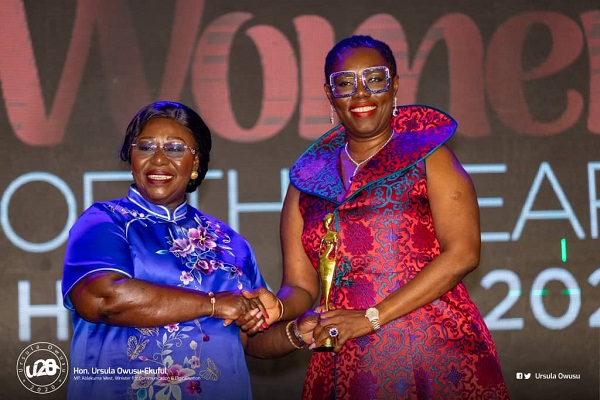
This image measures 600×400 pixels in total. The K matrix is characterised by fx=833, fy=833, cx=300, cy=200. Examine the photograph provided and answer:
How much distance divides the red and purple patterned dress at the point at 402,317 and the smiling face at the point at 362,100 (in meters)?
0.14

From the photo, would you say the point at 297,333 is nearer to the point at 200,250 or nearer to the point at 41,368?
the point at 200,250

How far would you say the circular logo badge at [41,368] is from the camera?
520 cm

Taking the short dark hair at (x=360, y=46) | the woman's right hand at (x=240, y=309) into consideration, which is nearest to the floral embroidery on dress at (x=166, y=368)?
the woman's right hand at (x=240, y=309)

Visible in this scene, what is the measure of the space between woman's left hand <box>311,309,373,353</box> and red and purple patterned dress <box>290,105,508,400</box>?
0.06 metres

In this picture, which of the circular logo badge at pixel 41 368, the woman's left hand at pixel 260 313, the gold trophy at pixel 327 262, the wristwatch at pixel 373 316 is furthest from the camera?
the circular logo badge at pixel 41 368

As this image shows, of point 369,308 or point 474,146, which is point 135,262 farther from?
point 474,146

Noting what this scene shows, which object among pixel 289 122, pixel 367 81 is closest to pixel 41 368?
pixel 289 122

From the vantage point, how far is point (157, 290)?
2795mm

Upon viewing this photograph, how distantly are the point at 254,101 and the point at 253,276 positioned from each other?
2.37 meters

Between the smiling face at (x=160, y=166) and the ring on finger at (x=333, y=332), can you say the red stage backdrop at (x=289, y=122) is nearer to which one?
the smiling face at (x=160, y=166)

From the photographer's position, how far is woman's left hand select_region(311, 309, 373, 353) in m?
2.78

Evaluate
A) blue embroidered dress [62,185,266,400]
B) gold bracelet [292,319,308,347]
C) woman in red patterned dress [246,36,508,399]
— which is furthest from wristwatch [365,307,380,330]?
blue embroidered dress [62,185,266,400]

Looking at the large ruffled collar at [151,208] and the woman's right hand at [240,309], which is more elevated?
the large ruffled collar at [151,208]

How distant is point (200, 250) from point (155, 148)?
0.40m
